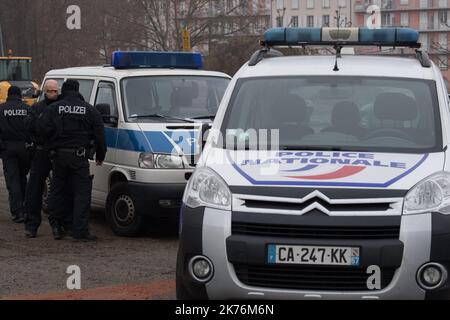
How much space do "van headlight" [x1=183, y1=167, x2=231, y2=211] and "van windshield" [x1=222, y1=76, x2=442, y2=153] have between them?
21.8 inches

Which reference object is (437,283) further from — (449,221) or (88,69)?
(88,69)

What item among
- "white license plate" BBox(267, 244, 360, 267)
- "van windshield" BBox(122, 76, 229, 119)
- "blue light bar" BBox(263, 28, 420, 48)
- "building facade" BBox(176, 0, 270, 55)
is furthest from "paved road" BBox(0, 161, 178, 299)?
"building facade" BBox(176, 0, 270, 55)

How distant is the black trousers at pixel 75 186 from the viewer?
9.12 meters

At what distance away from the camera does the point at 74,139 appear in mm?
9078

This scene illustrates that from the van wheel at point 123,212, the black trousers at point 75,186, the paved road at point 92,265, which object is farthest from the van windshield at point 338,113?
the van wheel at point 123,212

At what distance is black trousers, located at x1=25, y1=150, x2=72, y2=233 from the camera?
9648 mm

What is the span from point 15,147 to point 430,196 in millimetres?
6799

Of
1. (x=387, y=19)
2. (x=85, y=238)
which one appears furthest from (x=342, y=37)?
(x=387, y=19)

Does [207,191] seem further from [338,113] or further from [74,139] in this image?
[74,139]

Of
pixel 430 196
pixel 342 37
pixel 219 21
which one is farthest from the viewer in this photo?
pixel 219 21

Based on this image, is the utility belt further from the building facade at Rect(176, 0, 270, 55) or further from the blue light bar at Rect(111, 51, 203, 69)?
the building facade at Rect(176, 0, 270, 55)

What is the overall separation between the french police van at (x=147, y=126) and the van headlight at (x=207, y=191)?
3.18 meters
